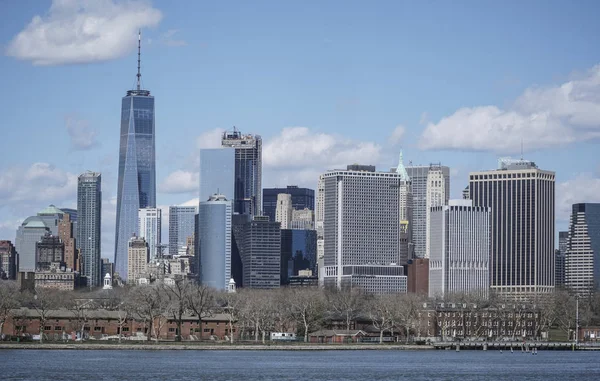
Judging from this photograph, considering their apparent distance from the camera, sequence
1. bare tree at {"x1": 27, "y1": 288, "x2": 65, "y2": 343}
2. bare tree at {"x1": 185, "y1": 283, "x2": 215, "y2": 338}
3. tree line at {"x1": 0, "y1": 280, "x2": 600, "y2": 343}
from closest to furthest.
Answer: bare tree at {"x1": 27, "y1": 288, "x2": 65, "y2": 343}
tree line at {"x1": 0, "y1": 280, "x2": 600, "y2": 343}
bare tree at {"x1": 185, "y1": 283, "x2": 215, "y2": 338}

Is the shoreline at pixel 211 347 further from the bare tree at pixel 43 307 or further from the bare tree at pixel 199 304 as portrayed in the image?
the bare tree at pixel 199 304

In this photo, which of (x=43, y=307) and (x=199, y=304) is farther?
(x=199, y=304)

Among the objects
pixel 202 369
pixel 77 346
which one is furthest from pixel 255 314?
pixel 202 369

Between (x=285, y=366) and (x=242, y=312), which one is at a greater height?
(x=242, y=312)

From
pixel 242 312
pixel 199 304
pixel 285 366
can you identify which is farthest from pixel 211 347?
pixel 285 366

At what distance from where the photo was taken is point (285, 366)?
119312mm

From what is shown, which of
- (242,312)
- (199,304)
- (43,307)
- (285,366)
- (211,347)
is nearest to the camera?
(285,366)

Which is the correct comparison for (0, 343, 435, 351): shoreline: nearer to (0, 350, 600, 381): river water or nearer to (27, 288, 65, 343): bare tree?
(0, 350, 600, 381): river water

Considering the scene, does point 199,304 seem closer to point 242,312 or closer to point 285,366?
point 242,312

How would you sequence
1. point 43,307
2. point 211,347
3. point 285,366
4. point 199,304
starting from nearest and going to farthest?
point 285,366 → point 211,347 → point 43,307 → point 199,304

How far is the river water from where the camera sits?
344ft

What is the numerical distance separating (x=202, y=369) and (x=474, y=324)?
9194cm

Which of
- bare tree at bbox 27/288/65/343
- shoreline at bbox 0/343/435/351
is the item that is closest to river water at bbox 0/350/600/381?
shoreline at bbox 0/343/435/351

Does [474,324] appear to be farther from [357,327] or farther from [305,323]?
[305,323]
